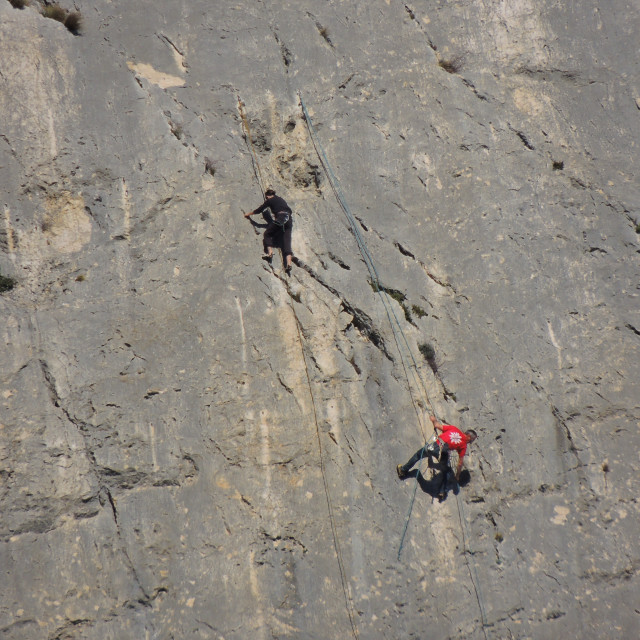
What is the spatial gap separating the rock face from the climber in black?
0.23 m

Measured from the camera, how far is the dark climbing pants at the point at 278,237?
10.3 metres

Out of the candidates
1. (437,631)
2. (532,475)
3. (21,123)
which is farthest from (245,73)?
(437,631)

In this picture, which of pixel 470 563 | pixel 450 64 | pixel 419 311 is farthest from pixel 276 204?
pixel 470 563

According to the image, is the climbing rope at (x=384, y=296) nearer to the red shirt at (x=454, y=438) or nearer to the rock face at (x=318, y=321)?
the rock face at (x=318, y=321)

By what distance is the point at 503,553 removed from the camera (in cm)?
952

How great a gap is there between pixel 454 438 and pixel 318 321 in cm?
257

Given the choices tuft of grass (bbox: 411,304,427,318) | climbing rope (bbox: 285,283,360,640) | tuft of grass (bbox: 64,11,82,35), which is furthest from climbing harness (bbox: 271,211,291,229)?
tuft of grass (bbox: 64,11,82,35)

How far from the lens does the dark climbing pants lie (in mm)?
10305

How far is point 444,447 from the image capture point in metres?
9.67

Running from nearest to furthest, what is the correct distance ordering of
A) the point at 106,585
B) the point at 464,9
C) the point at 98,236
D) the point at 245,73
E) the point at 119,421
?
the point at 106,585
the point at 119,421
the point at 98,236
the point at 245,73
the point at 464,9

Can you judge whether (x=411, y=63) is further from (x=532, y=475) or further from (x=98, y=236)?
(x=532, y=475)

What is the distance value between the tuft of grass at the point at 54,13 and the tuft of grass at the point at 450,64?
6.20 metres

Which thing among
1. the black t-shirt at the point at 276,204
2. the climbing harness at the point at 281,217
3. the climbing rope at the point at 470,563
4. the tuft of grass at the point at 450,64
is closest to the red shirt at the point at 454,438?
the climbing rope at the point at 470,563

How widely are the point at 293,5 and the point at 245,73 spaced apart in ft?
5.27
